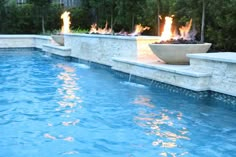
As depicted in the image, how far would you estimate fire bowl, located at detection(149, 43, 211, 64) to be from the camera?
8.97m

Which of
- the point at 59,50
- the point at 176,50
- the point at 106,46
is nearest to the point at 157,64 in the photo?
the point at 176,50

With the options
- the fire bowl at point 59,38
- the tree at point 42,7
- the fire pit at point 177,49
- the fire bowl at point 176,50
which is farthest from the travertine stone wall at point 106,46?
the tree at point 42,7

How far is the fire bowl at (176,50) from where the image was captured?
29.4 ft

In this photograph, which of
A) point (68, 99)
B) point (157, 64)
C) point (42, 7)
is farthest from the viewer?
point (42, 7)

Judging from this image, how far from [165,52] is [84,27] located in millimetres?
15464

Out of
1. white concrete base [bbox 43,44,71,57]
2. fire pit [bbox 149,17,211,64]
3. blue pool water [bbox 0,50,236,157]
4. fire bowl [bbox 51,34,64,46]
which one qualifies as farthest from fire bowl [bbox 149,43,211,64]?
fire bowl [bbox 51,34,64,46]

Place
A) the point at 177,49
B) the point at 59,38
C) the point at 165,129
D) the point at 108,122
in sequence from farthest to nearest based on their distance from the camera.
A: 1. the point at 59,38
2. the point at 177,49
3. the point at 108,122
4. the point at 165,129

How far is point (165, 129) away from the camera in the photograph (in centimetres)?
566

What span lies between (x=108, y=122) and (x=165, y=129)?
0.95m

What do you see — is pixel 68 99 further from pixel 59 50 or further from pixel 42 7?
pixel 42 7

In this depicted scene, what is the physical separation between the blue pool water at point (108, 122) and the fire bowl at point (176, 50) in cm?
99

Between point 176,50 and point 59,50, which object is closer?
point 176,50

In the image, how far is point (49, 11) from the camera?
74.6 ft

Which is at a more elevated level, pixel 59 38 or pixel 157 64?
pixel 59 38
